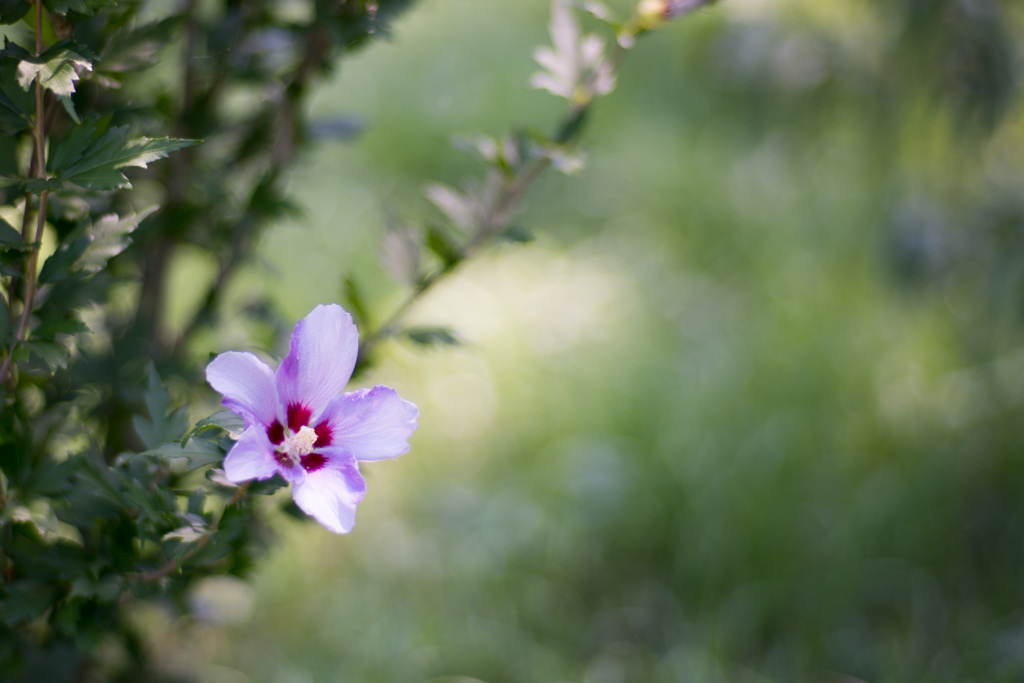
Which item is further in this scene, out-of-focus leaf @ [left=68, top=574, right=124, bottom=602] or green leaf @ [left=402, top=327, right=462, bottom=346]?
green leaf @ [left=402, top=327, right=462, bottom=346]

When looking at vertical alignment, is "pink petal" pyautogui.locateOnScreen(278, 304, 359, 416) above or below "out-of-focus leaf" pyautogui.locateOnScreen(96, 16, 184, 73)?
below

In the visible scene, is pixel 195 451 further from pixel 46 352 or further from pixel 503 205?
pixel 503 205

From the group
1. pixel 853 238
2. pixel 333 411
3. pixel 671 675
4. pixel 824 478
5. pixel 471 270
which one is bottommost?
pixel 471 270

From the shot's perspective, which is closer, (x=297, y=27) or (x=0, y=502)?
(x=0, y=502)

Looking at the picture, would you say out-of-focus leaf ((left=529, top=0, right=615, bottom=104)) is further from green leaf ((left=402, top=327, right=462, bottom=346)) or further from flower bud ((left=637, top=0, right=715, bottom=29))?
green leaf ((left=402, top=327, right=462, bottom=346))

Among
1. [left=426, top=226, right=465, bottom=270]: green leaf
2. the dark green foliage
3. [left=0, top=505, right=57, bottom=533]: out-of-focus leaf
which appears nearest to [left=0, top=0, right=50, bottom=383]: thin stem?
the dark green foliage

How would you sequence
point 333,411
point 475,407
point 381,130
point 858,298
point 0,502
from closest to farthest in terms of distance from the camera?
point 333,411, point 0,502, point 475,407, point 858,298, point 381,130

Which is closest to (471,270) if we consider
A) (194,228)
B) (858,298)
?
(858,298)

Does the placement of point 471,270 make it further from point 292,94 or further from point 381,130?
point 292,94
